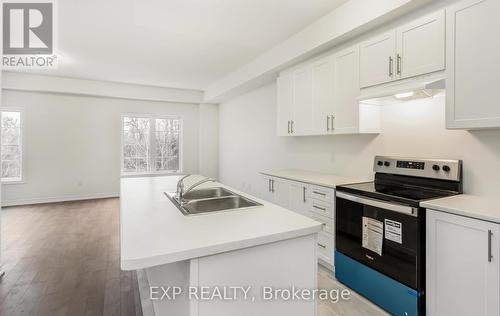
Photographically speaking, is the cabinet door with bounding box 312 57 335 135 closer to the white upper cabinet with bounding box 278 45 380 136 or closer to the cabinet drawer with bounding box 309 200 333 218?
the white upper cabinet with bounding box 278 45 380 136

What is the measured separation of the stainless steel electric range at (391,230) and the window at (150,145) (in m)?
5.75

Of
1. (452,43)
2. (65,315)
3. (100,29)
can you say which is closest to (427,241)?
(452,43)

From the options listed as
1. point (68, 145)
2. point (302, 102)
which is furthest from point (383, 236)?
point (68, 145)

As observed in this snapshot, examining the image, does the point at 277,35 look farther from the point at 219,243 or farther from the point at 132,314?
the point at 132,314

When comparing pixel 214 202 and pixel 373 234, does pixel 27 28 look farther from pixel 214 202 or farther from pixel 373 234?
pixel 373 234

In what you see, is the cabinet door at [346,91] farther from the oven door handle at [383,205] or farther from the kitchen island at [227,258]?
the kitchen island at [227,258]

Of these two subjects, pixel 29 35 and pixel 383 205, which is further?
pixel 29 35

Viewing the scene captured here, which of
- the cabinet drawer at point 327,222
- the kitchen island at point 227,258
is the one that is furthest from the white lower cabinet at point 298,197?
the kitchen island at point 227,258

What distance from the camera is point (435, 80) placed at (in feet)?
6.41

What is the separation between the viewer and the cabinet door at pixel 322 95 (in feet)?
9.75

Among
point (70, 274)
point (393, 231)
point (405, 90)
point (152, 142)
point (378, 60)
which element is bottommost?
point (70, 274)

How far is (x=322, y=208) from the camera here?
2652mm

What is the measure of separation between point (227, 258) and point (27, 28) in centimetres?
419

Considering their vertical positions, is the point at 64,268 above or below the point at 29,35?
below
